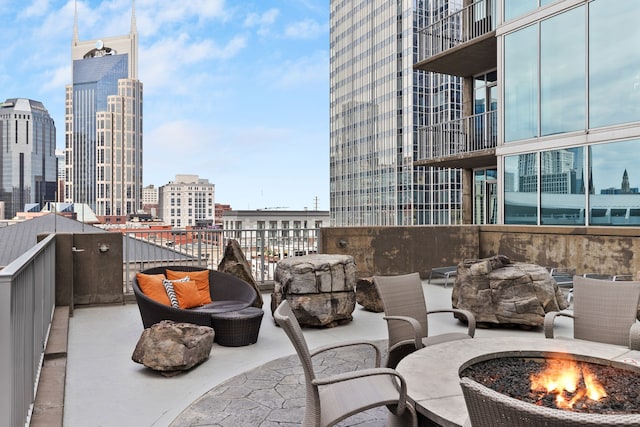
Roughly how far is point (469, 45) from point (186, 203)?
276ft

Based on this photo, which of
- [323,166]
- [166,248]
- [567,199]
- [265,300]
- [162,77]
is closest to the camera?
[265,300]

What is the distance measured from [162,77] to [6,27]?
55.7 m

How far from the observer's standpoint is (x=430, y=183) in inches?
2630

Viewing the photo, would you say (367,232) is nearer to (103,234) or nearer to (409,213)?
(103,234)

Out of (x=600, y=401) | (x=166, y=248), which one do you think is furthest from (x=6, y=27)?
(x=600, y=401)

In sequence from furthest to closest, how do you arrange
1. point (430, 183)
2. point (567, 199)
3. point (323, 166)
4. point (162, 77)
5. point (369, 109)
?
point (162, 77) < point (323, 166) < point (369, 109) < point (430, 183) < point (567, 199)

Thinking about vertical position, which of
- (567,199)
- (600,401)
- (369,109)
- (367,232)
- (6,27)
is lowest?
(600,401)

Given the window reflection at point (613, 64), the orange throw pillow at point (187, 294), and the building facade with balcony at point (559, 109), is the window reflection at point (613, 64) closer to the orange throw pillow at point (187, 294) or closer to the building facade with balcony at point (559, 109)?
the building facade with balcony at point (559, 109)

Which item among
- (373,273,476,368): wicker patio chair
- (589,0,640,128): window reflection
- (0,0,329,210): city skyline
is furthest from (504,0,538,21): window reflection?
(0,0,329,210): city skyline

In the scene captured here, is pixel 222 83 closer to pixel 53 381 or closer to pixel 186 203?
pixel 186 203

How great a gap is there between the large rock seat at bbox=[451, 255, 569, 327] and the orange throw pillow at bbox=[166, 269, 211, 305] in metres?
3.18

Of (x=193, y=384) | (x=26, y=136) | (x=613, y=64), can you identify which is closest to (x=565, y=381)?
(x=193, y=384)

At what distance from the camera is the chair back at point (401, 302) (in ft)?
12.1

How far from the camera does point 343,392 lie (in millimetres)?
2641
